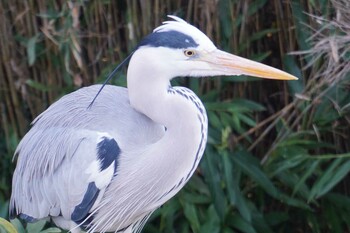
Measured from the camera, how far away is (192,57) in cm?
245

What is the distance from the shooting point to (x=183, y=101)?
2.51m

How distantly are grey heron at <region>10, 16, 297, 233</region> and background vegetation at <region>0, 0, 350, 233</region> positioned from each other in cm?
48

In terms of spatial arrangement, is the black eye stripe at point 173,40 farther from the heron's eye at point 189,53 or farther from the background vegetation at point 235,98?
the background vegetation at point 235,98

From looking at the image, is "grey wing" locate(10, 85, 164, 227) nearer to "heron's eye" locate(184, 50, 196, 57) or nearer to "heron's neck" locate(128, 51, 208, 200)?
"heron's neck" locate(128, 51, 208, 200)

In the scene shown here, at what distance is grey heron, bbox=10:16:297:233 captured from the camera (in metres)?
2.46

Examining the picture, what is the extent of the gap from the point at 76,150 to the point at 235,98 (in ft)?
3.11

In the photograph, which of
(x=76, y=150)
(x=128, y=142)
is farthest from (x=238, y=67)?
(x=76, y=150)

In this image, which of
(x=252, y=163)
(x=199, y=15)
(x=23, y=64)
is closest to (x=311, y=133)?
(x=252, y=163)

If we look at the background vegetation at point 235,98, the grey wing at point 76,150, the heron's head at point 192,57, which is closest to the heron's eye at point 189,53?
Answer: the heron's head at point 192,57

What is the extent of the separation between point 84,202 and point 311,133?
1.05 metres

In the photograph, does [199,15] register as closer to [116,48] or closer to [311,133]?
[116,48]

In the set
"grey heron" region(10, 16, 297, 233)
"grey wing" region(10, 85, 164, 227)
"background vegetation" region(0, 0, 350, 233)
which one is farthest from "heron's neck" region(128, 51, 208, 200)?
"background vegetation" region(0, 0, 350, 233)

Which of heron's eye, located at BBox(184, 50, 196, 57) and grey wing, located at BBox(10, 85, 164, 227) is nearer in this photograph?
heron's eye, located at BBox(184, 50, 196, 57)

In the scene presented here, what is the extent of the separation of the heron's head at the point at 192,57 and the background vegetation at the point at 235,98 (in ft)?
2.57
